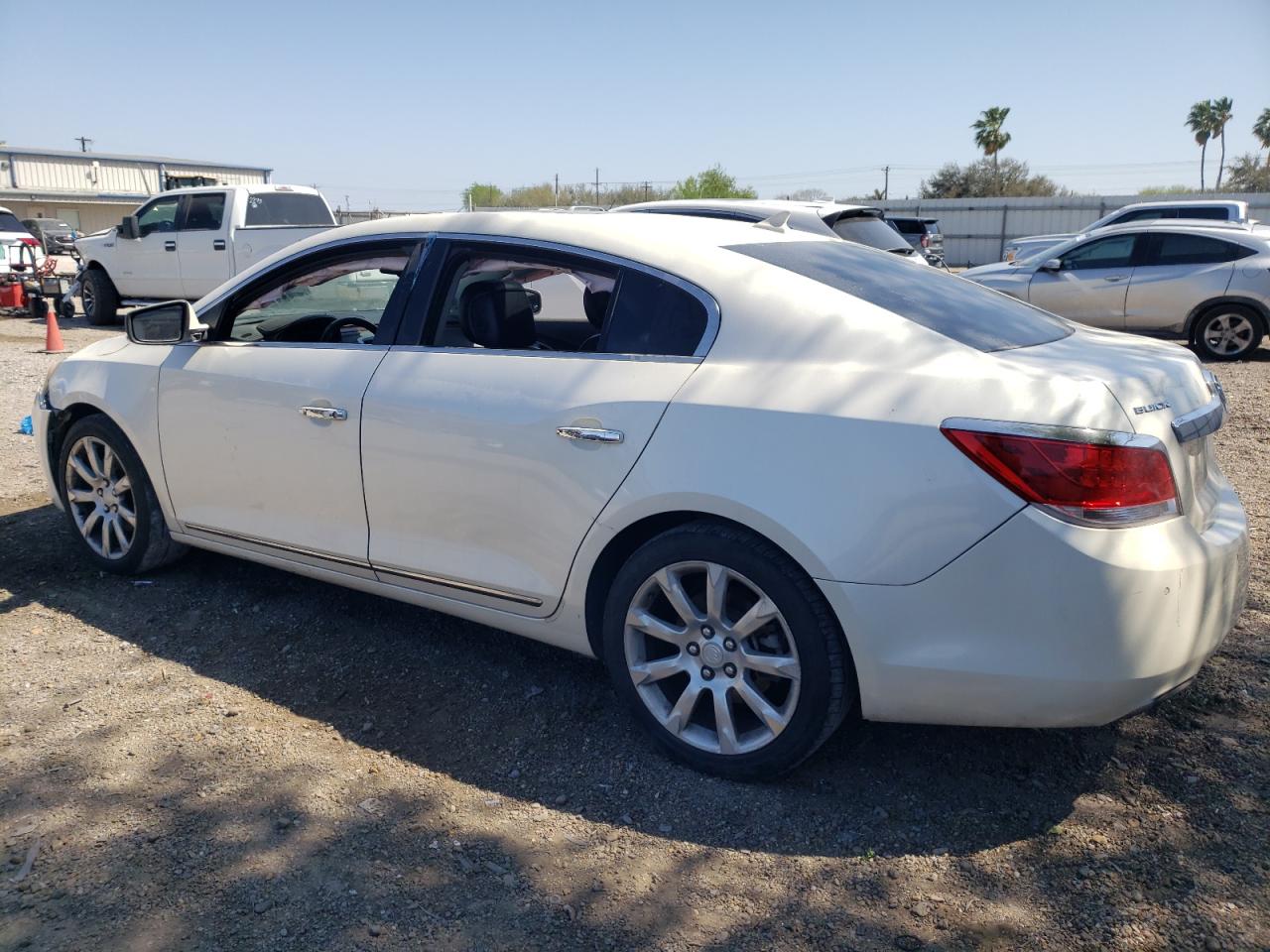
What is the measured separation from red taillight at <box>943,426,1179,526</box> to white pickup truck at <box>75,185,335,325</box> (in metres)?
13.2

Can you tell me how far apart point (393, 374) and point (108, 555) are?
2.06 meters

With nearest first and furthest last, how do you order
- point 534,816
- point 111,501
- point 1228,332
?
point 534,816, point 111,501, point 1228,332

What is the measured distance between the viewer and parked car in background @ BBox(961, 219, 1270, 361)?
37.9ft

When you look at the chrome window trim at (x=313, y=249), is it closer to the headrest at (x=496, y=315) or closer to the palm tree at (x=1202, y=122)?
the headrest at (x=496, y=315)

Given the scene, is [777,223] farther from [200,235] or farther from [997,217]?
[997,217]

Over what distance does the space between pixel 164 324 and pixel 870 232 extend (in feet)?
22.5

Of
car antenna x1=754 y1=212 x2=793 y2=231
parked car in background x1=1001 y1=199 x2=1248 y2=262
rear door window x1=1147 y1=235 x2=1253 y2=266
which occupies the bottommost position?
car antenna x1=754 y1=212 x2=793 y2=231

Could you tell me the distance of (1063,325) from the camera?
3.61 meters

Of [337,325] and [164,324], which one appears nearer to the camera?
[164,324]

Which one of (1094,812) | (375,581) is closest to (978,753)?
(1094,812)

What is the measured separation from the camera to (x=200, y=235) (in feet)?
48.2

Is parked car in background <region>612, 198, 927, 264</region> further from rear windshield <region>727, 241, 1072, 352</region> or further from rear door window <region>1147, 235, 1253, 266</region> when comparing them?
rear windshield <region>727, 241, 1072, 352</region>

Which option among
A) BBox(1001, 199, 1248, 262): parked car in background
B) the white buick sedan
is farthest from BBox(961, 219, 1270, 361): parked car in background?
the white buick sedan

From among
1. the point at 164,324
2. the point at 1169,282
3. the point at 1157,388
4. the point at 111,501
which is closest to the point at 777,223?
the point at 1157,388
